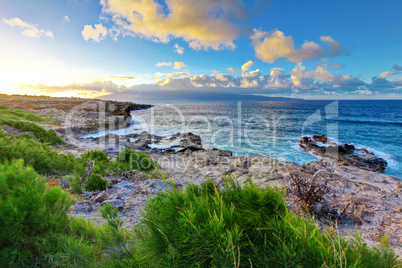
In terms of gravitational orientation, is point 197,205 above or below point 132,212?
above

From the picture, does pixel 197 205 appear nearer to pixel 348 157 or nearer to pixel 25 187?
pixel 25 187

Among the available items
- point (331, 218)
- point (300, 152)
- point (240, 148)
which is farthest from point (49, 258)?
point (300, 152)

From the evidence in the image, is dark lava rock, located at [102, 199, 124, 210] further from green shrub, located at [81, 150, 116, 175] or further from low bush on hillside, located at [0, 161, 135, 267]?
green shrub, located at [81, 150, 116, 175]

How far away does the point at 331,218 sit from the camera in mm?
4492

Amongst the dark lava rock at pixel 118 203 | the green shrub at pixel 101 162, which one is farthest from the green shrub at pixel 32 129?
the dark lava rock at pixel 118 203

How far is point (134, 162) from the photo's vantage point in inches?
340

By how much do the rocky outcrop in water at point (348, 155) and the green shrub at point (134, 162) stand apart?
41.8 ft

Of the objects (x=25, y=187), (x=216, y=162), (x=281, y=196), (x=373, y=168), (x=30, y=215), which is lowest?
(x=373, y=168)

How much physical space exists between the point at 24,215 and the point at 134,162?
272 inches

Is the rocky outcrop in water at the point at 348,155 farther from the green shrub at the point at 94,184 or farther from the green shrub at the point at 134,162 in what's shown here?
the green shrub at the point at 94,184

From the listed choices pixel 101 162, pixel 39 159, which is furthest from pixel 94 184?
pixel 101 162

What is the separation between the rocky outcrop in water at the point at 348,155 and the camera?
1432 cm

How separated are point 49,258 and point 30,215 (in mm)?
492

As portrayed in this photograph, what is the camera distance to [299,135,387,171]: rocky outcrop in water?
47.0 ft
